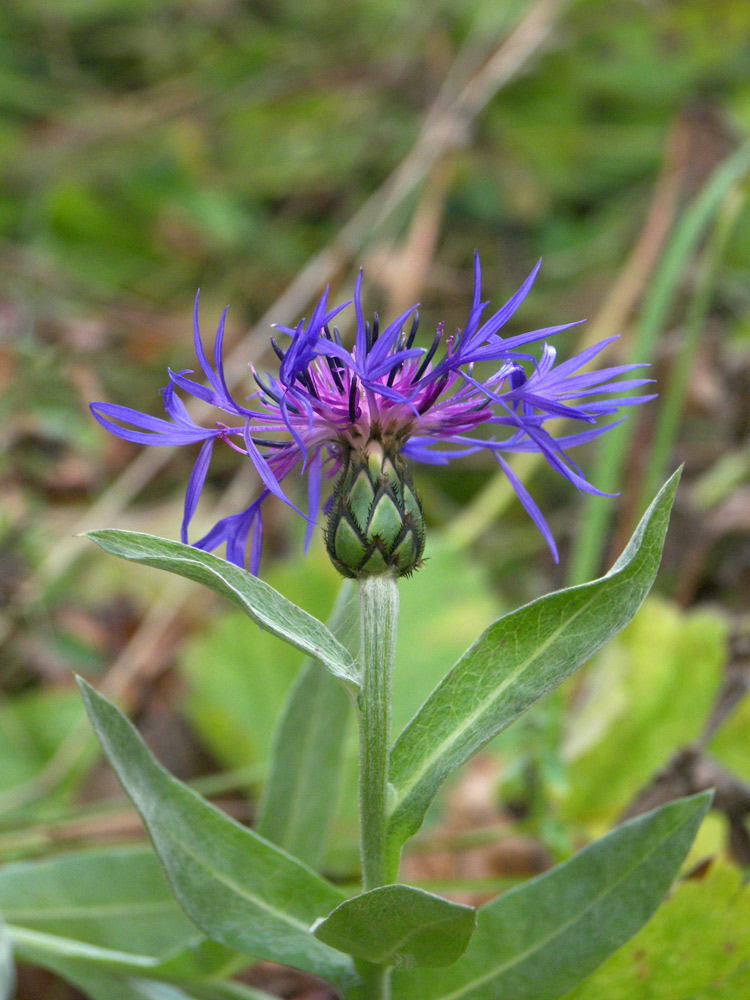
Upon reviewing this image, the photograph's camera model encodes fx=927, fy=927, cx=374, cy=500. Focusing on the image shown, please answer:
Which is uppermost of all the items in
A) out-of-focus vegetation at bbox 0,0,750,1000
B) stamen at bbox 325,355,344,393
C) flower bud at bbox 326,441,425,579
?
out-of-focus vegetation at bbox 0,0,750,1000

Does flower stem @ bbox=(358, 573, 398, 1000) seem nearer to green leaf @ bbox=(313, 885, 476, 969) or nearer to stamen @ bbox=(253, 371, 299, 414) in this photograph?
green leaf @ bbox=(313, 885, 476, 969)

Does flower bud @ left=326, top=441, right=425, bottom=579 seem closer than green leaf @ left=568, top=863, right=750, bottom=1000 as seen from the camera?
Yes

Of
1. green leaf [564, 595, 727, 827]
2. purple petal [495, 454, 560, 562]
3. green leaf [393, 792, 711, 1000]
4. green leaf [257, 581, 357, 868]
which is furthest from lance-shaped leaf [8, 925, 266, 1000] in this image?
green leaf [564, 595, 727, 827]

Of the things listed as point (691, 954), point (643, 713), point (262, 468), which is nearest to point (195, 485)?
point (262, 468)

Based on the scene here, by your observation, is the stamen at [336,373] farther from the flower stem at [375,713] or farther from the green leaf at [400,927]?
the green leaf at [400,927]

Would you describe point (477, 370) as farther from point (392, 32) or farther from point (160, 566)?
point (160, 566)

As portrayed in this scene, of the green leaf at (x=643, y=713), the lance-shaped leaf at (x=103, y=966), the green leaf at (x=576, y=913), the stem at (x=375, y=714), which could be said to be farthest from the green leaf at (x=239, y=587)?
the green leaf at (x=643, y=713)

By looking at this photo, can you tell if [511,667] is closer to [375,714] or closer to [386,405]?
[375,714]
